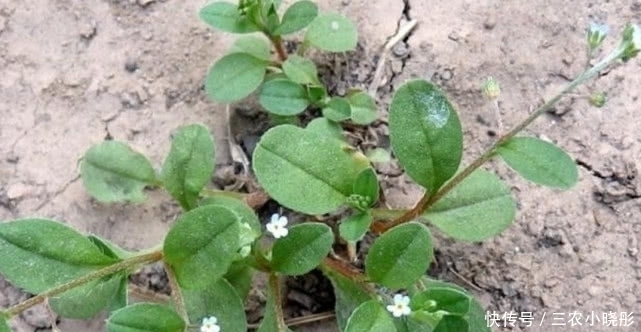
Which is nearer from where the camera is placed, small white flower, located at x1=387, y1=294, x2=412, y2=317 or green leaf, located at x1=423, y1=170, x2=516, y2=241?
small white flower, located at x1=387, y1=294, x2=412, y2=317

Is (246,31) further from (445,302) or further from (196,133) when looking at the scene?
(445,302)

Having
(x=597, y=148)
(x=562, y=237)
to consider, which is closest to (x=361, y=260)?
(x=562, y=237)

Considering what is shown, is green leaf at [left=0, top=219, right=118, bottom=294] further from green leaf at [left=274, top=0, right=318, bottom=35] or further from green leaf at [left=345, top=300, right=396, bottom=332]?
green leaf at [left=274, top=0, right=318, bottom=35]

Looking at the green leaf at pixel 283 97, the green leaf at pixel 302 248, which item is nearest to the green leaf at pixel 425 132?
the green leaf at pixel 302 248

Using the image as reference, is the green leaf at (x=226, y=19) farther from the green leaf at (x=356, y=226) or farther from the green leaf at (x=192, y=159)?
the green leaf at (x=356, y=226)

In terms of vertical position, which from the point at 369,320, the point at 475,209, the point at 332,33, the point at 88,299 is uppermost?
the point at 332,33

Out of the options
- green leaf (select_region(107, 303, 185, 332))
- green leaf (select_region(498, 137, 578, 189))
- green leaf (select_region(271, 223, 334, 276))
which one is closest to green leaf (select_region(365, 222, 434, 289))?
green leaf (select_region(271, 223, 334, 276))

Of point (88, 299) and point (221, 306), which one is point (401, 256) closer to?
point (221, 306)

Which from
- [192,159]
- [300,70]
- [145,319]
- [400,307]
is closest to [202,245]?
[145,319]
